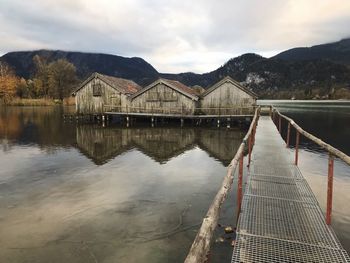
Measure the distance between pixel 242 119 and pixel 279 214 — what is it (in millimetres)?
34584

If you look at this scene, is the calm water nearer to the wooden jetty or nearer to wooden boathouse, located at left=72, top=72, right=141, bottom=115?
the wooden jetty

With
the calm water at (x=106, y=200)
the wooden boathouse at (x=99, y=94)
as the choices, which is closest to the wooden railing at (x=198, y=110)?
the wooden boathouse at (x=99, y=94)

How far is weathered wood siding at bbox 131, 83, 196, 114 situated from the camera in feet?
132

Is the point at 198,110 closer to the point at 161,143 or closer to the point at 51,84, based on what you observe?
the point at 161,143

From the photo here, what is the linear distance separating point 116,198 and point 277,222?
7423 mm

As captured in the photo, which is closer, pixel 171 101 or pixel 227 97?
pixel 227 97

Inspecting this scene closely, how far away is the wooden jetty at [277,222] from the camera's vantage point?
5869mm

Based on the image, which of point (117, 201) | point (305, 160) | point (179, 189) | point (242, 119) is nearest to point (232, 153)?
point (305, 160)

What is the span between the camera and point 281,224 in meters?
7.62

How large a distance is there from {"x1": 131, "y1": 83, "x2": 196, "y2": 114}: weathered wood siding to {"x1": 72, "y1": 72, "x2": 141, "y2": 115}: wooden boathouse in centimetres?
312

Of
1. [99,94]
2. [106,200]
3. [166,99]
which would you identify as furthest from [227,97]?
[106,200]

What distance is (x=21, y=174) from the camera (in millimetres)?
16781

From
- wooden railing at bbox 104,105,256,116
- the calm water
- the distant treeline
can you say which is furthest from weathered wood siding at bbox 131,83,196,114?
the distant treeline

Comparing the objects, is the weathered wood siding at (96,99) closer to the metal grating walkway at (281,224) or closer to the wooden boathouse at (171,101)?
the wooden boathouse at (171,101)
